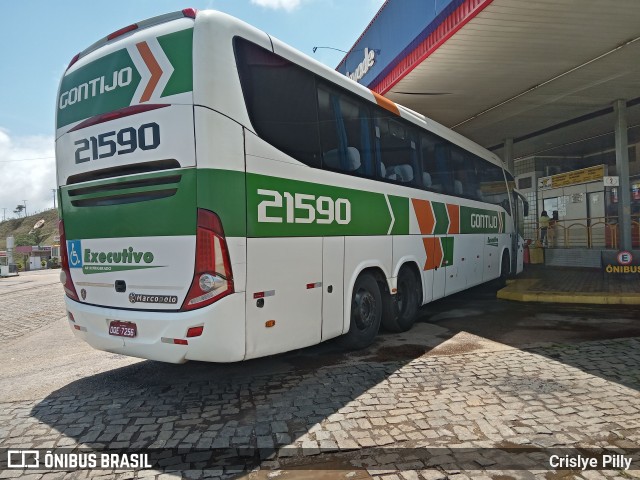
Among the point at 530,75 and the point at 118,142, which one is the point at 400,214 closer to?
the point at 118,142

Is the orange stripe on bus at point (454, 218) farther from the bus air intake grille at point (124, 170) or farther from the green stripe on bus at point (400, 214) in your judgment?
the bus air intake grille at point (124, 170)

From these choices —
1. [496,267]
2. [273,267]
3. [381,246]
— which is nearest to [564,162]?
[496,267]

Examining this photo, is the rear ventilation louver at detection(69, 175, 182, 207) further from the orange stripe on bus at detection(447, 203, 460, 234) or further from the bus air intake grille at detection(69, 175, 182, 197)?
the orange stripe on bus at detection(447, 203, 460, 234)

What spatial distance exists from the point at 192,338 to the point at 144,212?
1324 mm

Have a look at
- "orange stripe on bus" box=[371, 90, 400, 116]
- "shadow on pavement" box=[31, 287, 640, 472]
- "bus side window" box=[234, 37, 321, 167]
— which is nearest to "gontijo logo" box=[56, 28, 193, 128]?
"bus side window" box=[234, 37, 321, 167]

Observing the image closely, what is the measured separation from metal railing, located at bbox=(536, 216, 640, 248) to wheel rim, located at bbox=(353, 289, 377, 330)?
46.3 ft

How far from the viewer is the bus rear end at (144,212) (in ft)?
12.7

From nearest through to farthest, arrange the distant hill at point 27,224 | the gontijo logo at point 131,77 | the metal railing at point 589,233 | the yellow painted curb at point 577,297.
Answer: the gontijo logo at point 131,77, the yellow painted curb at point 577,297, the metal railing at point 589,233, the distant hill at point 27,224

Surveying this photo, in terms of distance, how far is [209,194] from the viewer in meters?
3.83

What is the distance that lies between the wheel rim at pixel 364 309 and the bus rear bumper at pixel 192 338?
7.20 feet

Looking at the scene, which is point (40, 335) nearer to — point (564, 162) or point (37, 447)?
point (37, 447)

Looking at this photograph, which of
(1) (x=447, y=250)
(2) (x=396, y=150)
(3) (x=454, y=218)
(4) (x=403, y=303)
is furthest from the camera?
(3) (x=454, y=218)

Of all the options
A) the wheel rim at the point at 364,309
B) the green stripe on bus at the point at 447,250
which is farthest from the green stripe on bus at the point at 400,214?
the green stripe on bus at the point at 447,250

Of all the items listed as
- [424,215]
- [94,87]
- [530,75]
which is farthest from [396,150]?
[530,75]
